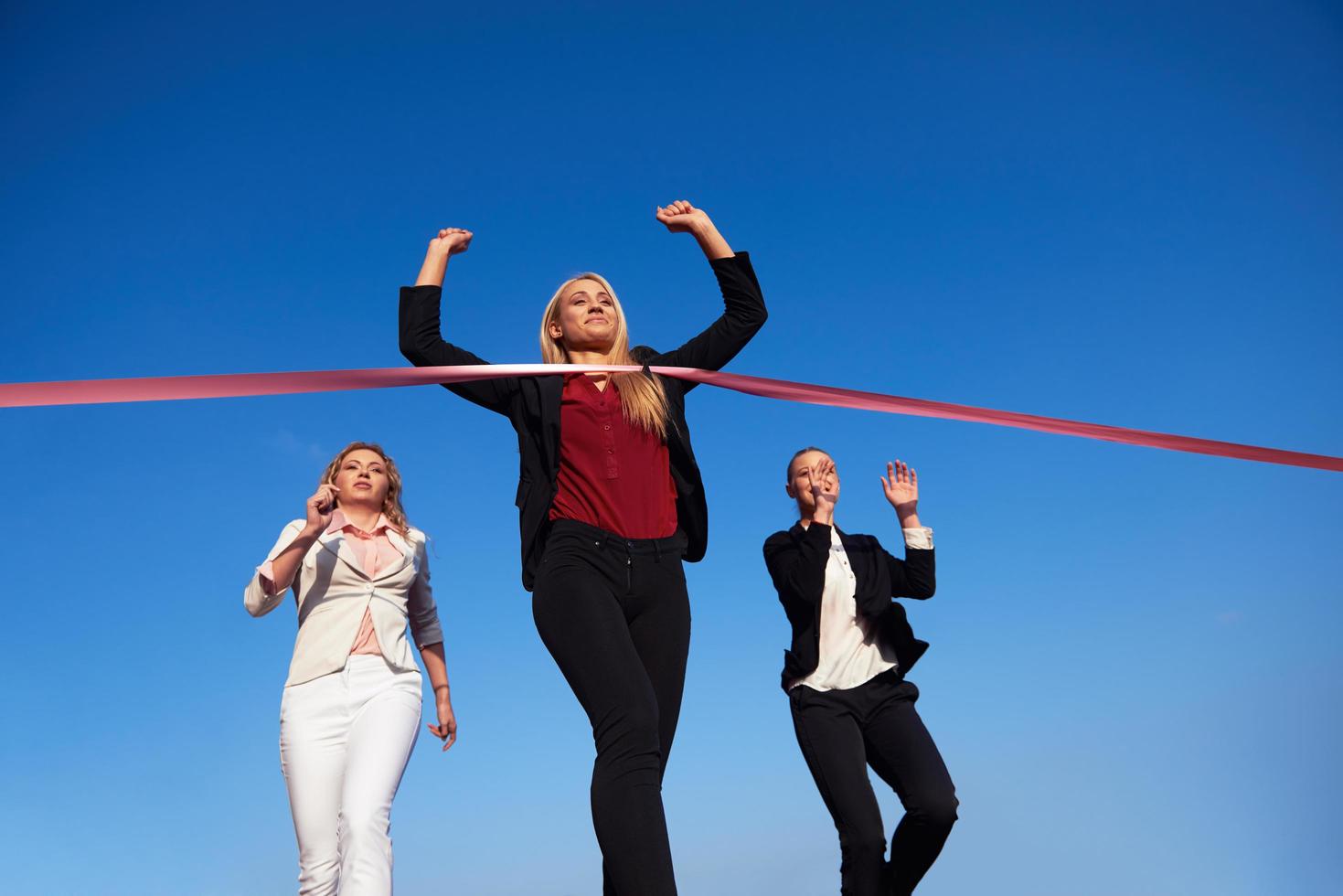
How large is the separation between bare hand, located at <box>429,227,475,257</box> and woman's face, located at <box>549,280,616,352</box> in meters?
0.41

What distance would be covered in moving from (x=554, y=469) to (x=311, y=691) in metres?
1.79

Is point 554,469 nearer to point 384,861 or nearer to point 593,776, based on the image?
point 593,776

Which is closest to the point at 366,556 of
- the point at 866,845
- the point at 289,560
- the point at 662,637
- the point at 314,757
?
the point at 289,560

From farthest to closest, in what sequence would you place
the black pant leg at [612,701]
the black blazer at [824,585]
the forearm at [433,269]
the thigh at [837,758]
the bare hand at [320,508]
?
the black blazer at [824,585]
the thigh at [837,758]
the bare hand at [320,508]
the forearm at [433,269]
the black pant leg at [612,701]

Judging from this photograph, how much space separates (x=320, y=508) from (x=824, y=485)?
262 centimetres

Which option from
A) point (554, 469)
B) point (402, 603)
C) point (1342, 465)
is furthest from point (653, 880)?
point (1342, 465)

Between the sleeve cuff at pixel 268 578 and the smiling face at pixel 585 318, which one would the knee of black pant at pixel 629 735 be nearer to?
the smiling face at pixel 585 318

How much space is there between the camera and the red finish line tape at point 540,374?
3199 millimetres

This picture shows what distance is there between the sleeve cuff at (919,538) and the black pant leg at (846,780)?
93 cm

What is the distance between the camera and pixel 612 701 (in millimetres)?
3094

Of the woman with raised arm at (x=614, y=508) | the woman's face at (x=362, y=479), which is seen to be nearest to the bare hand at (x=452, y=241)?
the woman with raised arm at (x=614, y=508)

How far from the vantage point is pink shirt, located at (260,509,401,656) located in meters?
4.86

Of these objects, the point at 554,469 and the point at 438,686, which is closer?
the point at 554,469

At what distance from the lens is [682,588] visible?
3.62m
